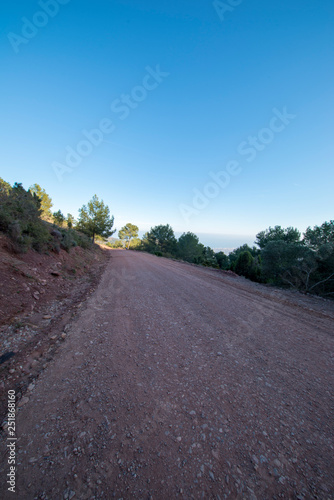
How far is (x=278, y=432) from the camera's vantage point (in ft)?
6.31

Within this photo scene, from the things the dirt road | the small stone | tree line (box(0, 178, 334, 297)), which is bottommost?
the small stone

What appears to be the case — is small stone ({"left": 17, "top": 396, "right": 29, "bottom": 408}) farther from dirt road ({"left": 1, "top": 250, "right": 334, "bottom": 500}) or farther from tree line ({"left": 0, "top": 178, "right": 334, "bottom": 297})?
tree line ({"left": 0, "top": 178, "right": 334, "bottom": 297})

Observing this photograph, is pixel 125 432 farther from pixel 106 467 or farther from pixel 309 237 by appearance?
pixel 309 237

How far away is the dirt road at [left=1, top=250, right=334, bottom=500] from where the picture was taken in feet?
4.85

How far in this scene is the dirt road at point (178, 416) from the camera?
4.85 ft

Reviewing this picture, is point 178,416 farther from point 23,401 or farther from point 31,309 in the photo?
point 31,309

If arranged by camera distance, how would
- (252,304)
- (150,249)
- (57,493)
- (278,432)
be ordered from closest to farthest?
(57,493) < (278,432) < (252,304) < (150,249)

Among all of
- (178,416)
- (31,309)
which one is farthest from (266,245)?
(31,309)

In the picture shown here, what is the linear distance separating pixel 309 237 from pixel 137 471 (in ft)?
43.7

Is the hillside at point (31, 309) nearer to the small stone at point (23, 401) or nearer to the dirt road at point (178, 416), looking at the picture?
the small stone at point (23, 401)

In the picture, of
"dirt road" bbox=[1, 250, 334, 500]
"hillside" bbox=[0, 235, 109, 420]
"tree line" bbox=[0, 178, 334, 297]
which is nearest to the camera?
"dirt road" bbox=[1, 250, 334, 500]

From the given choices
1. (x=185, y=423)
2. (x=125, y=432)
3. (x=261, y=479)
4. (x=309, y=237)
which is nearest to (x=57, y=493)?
(x=125, y=432)

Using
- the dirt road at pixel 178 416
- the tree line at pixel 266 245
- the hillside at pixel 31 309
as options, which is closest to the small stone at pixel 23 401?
the dirt road at pixel 178 416

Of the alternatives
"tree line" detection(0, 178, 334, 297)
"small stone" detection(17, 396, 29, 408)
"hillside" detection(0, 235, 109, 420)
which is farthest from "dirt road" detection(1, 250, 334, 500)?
"tree line" detection(0, 178, 334, 297)
